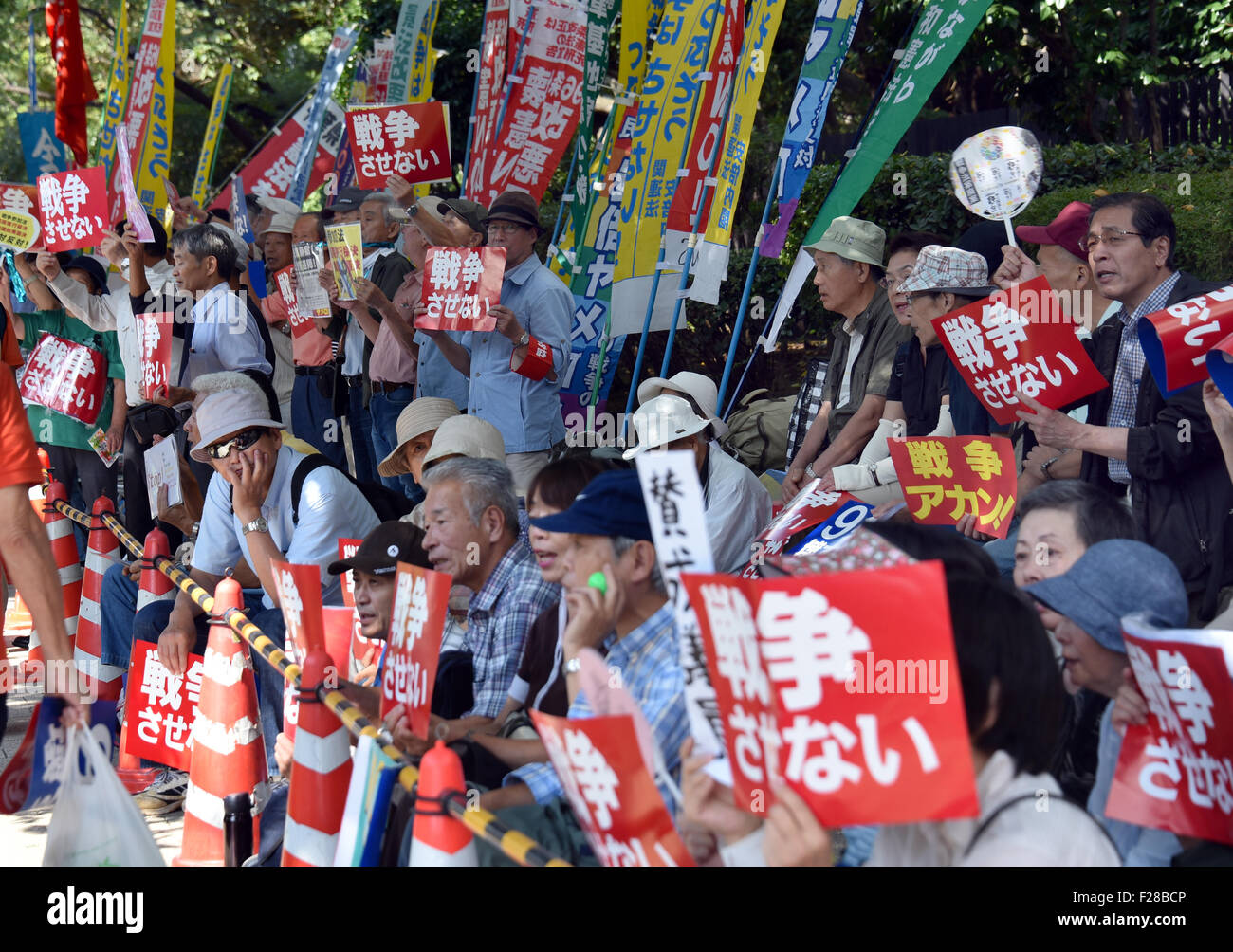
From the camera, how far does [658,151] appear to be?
696cm

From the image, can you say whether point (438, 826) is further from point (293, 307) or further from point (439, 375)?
point (293, 307)

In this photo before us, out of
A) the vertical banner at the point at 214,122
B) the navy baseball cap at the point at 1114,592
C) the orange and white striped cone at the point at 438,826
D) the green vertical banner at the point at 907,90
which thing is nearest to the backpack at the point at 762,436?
the green vertical banner at the point at 907,90

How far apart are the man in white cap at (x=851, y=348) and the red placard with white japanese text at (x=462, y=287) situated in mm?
1412

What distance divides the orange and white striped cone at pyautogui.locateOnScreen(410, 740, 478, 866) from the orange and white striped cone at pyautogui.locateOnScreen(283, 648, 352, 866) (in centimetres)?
82

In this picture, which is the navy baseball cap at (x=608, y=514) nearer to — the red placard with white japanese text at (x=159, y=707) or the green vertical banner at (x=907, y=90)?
the red placard with white japanese text at (x=159, y=707)

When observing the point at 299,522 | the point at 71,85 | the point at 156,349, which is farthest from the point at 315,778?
the point at 71,85

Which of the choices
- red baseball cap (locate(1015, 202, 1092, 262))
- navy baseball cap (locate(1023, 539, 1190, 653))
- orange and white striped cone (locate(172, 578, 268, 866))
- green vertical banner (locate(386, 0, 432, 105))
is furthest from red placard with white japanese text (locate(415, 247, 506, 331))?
green vertical banner (locate(386, 0, 432, 105))

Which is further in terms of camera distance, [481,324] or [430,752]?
[481,324]

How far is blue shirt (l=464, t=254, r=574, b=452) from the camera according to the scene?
20.1ft

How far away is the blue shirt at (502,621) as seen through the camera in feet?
11.9

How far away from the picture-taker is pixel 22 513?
3.30 meters
